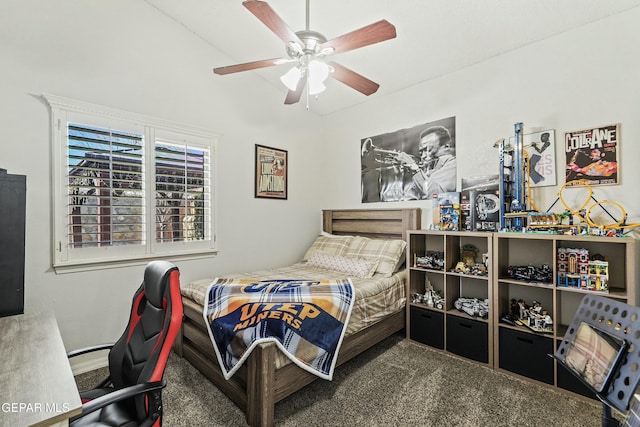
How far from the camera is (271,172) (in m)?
3.63

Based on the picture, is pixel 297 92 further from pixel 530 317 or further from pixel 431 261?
pixel 530 317

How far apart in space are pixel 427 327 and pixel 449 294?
1.26ft

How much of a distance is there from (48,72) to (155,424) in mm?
2574

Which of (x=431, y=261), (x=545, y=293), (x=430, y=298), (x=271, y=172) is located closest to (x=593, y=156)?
(x=545, y=293)

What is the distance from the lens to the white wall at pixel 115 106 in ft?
6.98

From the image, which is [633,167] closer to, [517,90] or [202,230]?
[517,90]

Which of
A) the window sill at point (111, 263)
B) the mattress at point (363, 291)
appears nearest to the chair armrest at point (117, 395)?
the mattress at point (363, 291)

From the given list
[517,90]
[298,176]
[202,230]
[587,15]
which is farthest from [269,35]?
[587,15]

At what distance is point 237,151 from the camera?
10.9ft

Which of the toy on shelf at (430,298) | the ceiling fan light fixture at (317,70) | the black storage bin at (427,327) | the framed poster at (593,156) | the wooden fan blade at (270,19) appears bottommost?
the black storage bin at (427,327)

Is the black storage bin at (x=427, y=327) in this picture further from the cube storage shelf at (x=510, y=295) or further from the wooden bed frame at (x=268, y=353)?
the wooden bed frame at (x=268, y=353)

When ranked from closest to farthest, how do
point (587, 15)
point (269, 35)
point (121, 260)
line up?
point (587, 15) < point (121, 260) < point (269, 35)

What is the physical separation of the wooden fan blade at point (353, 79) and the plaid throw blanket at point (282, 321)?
1.55m

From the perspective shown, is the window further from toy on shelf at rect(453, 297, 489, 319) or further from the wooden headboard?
toy on shelf at rect(453, 297, 489, 319)
